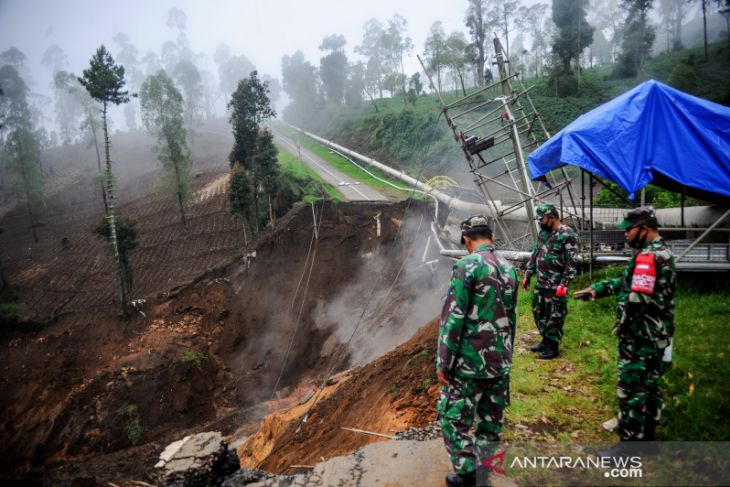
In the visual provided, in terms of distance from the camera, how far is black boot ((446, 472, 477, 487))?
3227mm

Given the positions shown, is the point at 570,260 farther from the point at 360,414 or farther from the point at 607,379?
the point at 360,414

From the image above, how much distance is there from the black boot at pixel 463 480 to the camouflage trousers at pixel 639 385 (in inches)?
59.1

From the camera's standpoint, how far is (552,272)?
5.55 metres

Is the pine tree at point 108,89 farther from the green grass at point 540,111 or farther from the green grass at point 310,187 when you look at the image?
the green grass at point 540,111

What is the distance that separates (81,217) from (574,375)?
44.5 meters

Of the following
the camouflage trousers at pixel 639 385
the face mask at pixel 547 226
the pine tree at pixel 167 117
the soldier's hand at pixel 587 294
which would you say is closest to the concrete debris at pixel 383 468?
the camouflage trousers at pixel 639 385

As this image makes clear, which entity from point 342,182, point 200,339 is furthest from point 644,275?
point 342,182

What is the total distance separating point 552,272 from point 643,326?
2.18 meters

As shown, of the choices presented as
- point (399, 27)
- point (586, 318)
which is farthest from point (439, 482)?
point (399, 27)

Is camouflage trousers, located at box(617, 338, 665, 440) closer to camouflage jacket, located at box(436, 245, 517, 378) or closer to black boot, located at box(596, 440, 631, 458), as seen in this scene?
black boot, located at box(596, 440, 631, 458)

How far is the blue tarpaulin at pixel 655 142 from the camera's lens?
17.9ft

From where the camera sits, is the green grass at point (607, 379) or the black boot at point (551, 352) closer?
the green grass at point (607, 379)

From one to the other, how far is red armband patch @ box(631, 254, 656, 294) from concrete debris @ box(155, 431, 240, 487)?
16.6ft

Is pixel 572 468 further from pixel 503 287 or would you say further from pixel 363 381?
pixel 363 381
